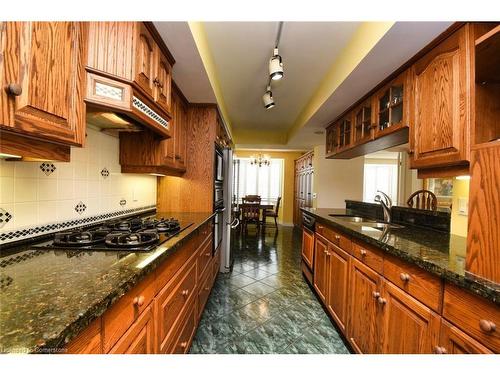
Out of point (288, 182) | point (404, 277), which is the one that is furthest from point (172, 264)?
point (288, 182)

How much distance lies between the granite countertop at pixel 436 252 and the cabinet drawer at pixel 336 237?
91mm

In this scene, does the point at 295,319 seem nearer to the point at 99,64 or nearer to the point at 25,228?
the point at 25,228

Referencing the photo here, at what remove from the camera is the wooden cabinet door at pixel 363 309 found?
1334mm

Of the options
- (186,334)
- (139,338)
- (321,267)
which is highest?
(139,338)

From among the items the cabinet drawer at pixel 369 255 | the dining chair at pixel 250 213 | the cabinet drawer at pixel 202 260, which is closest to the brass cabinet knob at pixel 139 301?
the cabinet drawer at pixel 202 260

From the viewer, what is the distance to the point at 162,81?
158cm

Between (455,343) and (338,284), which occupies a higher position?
(455,343)

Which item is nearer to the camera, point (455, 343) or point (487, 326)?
point (487, 326)

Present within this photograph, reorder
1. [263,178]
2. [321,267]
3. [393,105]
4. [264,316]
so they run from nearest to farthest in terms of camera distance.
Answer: [393,105] < [264,316] < [321,267] < [263,178]

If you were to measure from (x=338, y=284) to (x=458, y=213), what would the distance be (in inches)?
38.3

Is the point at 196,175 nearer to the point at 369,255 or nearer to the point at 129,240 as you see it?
the point at 129,240

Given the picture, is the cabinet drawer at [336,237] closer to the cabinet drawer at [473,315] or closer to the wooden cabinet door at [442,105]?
the wooden cabinet door at [442,105]

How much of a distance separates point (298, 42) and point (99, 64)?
1.55m
